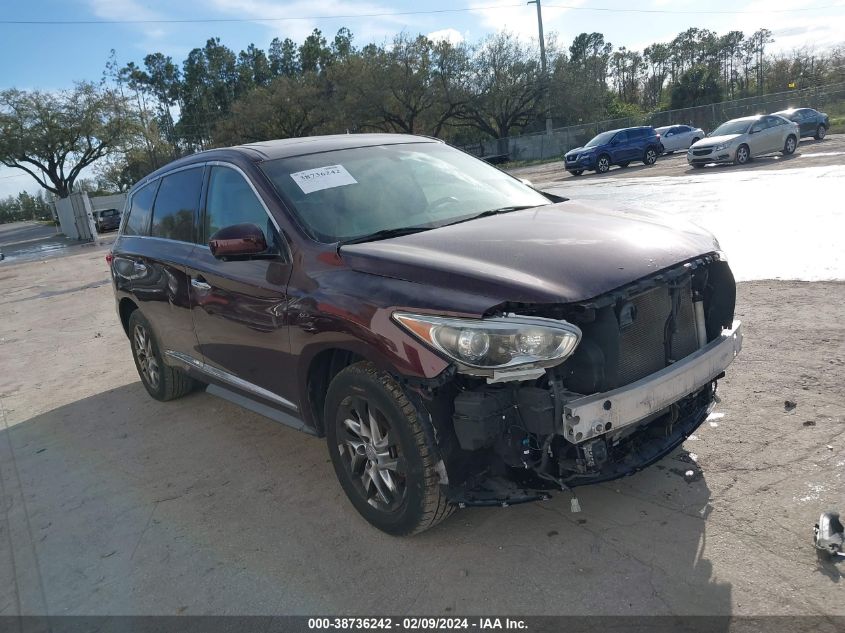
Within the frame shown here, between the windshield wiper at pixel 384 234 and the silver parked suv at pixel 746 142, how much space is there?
19.5 meters

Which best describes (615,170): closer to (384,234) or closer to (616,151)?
(616,151)

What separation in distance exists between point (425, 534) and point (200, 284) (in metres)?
2.21

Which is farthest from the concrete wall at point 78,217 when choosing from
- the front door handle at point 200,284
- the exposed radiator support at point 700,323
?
the exposed radiator support at point 700,323

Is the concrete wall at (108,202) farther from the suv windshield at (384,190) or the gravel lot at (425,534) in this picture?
the suv windshield at (384,190)

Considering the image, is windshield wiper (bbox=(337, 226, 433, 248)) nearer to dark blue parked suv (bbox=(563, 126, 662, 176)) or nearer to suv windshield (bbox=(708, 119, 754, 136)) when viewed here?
suv windshield (bbox=(708, 119, 754, 136))

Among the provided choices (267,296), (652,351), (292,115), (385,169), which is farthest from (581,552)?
(292,115)

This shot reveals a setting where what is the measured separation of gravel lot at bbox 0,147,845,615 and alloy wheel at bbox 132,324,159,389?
1.74ft

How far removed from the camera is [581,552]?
3025mm

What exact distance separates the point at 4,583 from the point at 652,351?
3.43 meters

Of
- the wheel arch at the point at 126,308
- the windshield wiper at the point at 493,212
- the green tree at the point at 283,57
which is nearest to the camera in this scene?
the windshield wiper at the point at 493,212

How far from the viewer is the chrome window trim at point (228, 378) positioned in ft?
12.7

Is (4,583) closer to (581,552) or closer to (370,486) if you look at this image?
(370,486)

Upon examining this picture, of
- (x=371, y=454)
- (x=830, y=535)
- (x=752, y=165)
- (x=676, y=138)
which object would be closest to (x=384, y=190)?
(x=371, y=454)

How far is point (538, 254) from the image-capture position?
302 cm
